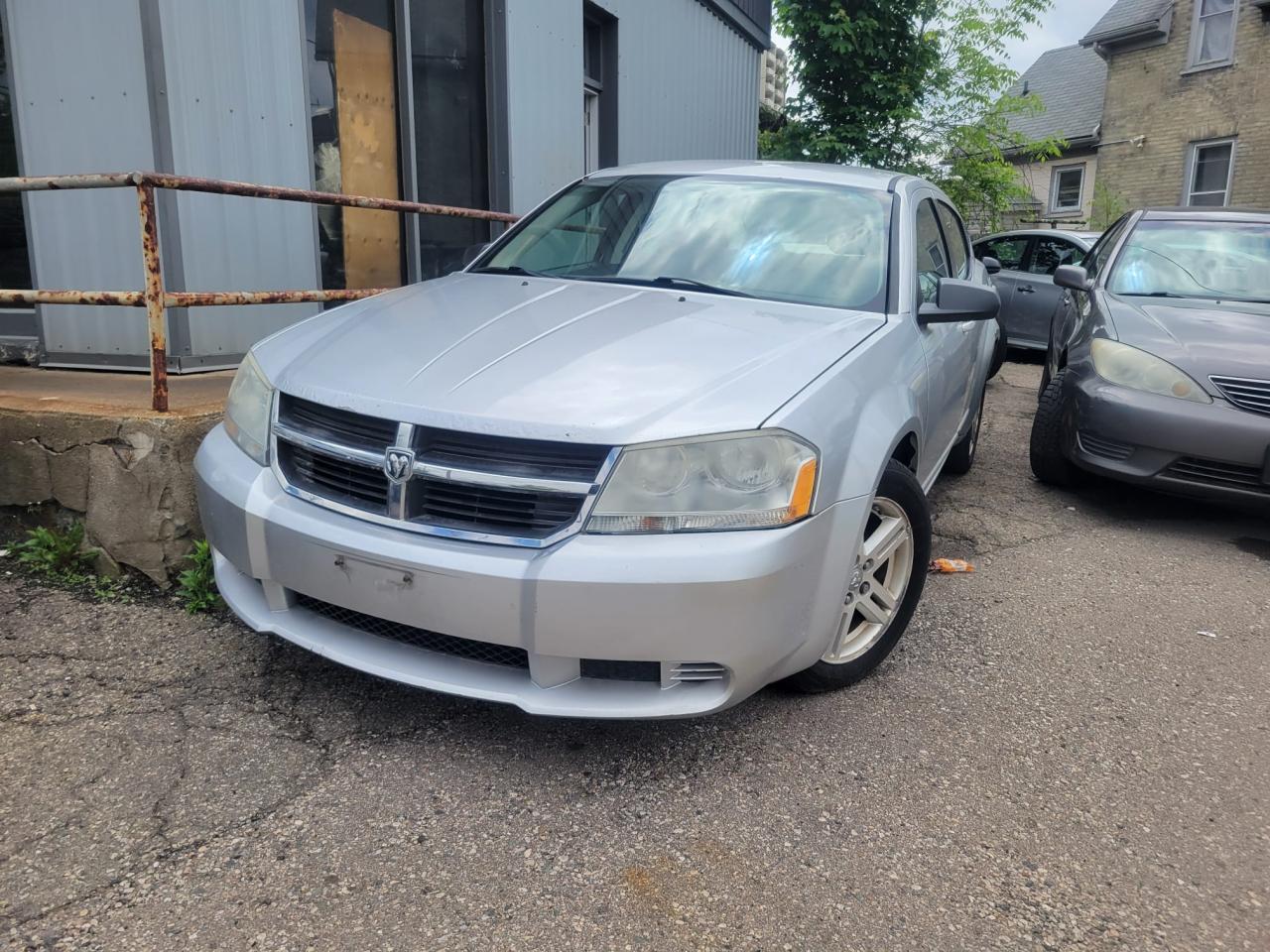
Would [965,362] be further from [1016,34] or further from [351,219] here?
[1016,34]

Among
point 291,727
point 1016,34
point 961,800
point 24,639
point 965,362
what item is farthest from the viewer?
point 1016,34

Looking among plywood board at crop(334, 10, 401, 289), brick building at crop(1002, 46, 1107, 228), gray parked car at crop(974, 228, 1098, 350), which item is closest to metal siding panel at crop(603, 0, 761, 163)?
plywood board at crop(334, 10, 401, 289)

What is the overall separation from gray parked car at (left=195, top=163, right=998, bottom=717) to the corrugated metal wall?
15.0 feet

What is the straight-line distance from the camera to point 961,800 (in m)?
2.35

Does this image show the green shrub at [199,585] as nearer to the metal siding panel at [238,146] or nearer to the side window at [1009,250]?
the metal siding panel at [238,146]

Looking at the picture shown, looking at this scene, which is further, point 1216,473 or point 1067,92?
point 1067,92

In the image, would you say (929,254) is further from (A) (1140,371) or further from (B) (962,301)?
(A) (1140,371)

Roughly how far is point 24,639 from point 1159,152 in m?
23.5

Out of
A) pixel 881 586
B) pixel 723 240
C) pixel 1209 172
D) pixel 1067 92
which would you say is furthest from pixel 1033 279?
pixel 1067 92

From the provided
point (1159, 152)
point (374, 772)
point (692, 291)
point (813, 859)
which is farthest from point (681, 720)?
point (1159, 152)

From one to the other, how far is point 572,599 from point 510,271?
6.31 ft

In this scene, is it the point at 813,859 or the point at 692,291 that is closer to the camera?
the point at 813,859

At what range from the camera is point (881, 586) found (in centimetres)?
289

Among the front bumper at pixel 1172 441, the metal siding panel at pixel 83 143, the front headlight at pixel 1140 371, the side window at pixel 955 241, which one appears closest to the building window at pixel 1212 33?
the side window at pixel 955 241
